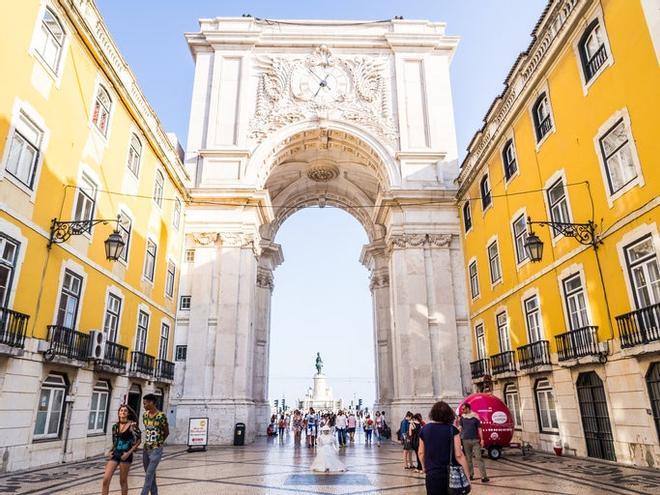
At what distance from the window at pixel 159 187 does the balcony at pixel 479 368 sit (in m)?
15.3

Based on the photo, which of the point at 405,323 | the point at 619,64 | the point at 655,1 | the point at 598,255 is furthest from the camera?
the point at 405,323

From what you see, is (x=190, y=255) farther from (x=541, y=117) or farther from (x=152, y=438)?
(x=152, y=438)

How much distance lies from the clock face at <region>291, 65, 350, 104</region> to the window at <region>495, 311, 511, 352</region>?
15.5 metres

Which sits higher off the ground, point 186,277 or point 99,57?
point 99,57

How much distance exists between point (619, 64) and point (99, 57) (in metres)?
14.4

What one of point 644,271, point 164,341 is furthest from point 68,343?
point 644,271

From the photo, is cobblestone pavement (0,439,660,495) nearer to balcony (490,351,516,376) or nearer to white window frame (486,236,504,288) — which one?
balcony (490,351,516,376)

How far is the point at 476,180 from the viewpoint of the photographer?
2145 cm

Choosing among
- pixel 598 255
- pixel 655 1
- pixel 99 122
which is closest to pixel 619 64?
pixel 655 1

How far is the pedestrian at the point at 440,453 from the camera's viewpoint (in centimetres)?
468

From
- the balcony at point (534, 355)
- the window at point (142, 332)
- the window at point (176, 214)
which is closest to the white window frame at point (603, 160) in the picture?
the balcony at point (534, 355)

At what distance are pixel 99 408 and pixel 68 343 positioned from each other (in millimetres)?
3412

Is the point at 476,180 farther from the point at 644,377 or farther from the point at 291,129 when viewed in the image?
the point at 644,377

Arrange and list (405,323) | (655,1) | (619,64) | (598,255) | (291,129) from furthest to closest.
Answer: (291,129)
(405,323)
(598,255)
(619,64)
(655,1)
